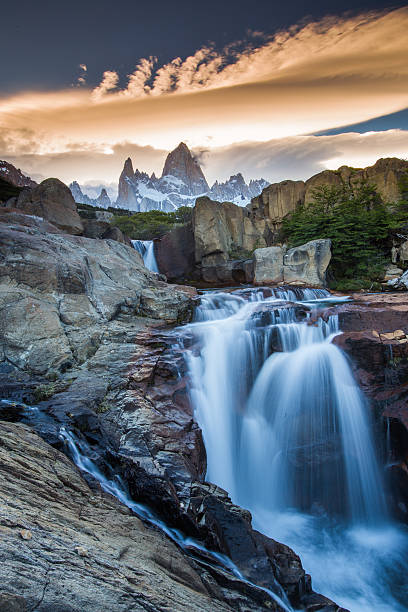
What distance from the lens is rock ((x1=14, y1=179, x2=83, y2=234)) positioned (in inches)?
701

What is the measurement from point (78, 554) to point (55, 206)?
19866 millimetres

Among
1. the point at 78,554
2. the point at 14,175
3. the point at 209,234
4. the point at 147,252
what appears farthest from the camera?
the point at 14,175

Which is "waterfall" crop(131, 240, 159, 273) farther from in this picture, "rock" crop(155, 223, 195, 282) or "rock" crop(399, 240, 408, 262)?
"rock" crop(399, 240, 408, 262)

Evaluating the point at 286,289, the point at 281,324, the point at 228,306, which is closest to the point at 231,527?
the point at 281,324

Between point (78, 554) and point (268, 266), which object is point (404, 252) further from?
point (78, 554)

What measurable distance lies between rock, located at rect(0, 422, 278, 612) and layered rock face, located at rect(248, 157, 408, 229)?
108 feet

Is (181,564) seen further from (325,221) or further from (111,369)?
(325,221)

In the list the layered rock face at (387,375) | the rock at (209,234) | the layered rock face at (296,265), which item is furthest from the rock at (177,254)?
the layered rock face at (387,375)

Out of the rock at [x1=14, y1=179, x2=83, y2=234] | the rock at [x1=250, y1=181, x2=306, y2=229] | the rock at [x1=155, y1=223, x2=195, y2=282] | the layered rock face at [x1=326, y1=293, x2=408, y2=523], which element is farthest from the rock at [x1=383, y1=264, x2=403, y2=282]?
the rock at [x1=14, y1=179, x2=83, y2=234]

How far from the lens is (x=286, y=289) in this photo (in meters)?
14.4

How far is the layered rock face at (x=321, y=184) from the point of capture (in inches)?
1188

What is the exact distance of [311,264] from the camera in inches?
735

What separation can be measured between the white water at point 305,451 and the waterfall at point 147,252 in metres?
14.8

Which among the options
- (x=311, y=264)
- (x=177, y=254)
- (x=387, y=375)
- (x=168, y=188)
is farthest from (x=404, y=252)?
(x=168, y=188)
